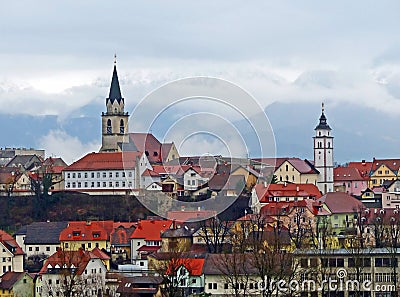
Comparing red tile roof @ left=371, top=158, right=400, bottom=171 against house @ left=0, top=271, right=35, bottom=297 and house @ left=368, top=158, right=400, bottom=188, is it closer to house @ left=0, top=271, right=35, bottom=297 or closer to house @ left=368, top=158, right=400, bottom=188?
house @ left=368, top=158, right=400, bottom=188

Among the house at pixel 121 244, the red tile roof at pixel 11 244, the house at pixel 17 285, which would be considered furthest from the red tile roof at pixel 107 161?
the house at pixel 17 285

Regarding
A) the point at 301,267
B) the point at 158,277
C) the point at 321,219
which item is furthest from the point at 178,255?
the point at 321,219

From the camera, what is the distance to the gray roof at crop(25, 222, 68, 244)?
75.3m

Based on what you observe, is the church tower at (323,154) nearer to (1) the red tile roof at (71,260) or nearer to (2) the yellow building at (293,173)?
(2) the yellow building at (293,173)

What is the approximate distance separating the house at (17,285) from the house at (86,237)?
9.37 metres

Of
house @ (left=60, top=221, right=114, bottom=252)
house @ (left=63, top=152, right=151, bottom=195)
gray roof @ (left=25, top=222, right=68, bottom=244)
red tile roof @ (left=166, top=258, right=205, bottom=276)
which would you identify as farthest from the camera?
house @ (left=63, top=152, right=151, bottom=195)

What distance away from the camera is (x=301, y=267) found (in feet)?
187

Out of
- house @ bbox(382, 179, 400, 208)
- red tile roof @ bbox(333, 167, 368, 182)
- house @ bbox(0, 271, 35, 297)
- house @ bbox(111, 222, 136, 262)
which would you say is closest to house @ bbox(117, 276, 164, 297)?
house @ bbox(0, 271, 35, 297)

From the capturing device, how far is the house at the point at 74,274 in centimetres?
5962

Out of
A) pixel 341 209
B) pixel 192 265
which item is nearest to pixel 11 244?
pixel 192 265

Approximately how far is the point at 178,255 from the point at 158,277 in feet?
10.5

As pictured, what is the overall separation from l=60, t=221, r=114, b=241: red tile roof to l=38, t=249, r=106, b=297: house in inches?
260

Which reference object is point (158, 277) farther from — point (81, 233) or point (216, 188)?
point (216, 188)

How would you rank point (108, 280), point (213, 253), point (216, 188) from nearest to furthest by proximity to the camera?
point (108, 280) < point (213, 253) < point (216, 188)
